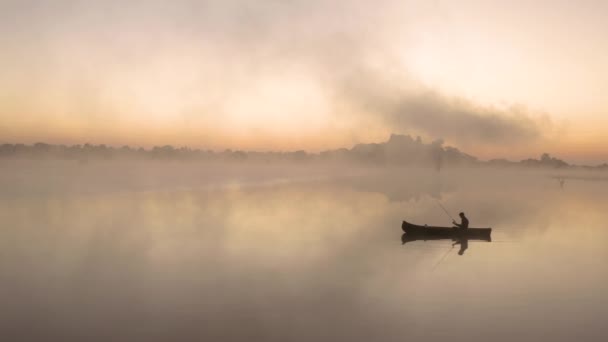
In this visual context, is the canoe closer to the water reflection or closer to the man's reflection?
the water reflection

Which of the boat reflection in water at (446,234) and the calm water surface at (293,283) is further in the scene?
the boat reflection in water at (446,234)

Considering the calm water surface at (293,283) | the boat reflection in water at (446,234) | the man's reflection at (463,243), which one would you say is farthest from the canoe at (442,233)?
the calm water surface at (293,283)

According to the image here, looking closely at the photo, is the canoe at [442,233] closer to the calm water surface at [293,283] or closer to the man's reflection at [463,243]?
the man's reflection at [463,243]

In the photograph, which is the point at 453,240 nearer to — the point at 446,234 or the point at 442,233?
the point at 446,234

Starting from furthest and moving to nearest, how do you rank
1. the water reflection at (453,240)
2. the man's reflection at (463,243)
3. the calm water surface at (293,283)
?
the water reflection at (453,240) → the man's reflection at (463,243) → the calm water surface at (293,283)

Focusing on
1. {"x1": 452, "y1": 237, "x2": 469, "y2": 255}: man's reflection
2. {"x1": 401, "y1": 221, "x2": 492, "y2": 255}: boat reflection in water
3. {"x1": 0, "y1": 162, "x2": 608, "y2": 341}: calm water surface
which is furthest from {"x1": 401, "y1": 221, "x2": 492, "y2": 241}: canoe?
{"x1": 0, "y1": 162, "x2": 608, "y2": 341}: calm water surface

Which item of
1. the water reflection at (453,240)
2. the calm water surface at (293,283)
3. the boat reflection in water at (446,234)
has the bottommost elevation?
the calm water surface at (293,283)

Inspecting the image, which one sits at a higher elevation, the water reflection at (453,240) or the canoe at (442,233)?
the canoe at (442,233)

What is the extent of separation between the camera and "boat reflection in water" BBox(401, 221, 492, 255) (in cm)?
3038

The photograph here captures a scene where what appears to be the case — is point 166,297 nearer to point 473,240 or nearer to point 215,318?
point 215,318

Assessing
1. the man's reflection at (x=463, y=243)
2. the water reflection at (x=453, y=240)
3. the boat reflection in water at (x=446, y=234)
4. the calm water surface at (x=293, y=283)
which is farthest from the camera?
the boat reflection in water at (x=446, y=234)

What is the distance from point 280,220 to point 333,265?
1875cm

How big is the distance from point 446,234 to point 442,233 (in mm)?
291

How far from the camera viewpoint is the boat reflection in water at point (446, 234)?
99.7ft
